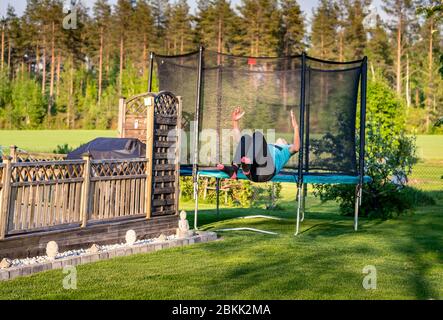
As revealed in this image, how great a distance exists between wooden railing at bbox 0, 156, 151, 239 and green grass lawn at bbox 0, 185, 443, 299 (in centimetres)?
77

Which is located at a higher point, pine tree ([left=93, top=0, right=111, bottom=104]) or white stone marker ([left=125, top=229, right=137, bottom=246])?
pine tree ([left=93, top=0, right=111, bottom=104])

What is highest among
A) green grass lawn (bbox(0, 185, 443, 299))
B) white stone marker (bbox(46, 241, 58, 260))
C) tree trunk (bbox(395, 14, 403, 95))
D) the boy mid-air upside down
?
tree trunk (bbox(395, 14, 403, 95))

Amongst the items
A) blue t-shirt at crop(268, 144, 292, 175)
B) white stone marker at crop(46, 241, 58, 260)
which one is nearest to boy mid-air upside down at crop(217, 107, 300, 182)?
blue t-shirt at crop(268, 144, 292, 175)

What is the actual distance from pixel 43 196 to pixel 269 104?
5129mm

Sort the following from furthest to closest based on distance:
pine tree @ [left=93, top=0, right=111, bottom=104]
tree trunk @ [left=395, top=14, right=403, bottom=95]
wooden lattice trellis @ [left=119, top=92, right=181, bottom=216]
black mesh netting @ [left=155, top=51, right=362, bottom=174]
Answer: pine tree @ [left=93, top=0, right=111, bottom=104]
tree trunk @ [left=395, top=14, right=403, bottom=95]
black mesh netting @ [left=155, top=51, right=362, bottom=174]
wooden lattice trellis @ [left=119, top=92, right=181, bottom=216]

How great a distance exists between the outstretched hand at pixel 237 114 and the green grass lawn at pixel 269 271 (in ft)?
6.23

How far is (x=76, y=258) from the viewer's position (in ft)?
24.3

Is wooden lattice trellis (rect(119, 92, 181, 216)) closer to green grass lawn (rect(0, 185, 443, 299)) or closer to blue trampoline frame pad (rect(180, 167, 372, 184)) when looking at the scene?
green grass lawn (rect(0, 185, 443, 299))

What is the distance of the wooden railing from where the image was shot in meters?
7.14

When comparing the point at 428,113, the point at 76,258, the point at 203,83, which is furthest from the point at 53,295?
the point at 428,113

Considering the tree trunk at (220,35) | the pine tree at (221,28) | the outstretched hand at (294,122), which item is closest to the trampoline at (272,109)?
the outstretched hand at (294,122)

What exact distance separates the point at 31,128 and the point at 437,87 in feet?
110

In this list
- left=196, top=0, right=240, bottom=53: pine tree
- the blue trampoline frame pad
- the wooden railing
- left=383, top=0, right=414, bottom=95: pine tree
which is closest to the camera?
the wooden railing
